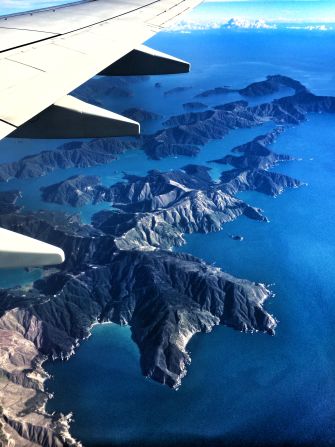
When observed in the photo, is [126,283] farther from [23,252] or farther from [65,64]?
[23,252]

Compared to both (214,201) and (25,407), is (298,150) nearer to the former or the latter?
(214,201)

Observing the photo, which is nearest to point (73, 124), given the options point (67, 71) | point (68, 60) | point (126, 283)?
point (67, 71)

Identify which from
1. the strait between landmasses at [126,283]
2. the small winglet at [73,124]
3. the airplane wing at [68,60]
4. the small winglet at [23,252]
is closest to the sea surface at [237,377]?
the strait between landmasses at [126,283]

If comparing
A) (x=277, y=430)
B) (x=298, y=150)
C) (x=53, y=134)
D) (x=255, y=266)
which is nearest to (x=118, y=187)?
(x=255, y=266)

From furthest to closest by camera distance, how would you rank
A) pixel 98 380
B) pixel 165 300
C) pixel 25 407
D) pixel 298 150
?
pixel 298 150 < pixel 165 300 < pixel 98 380 < pixel 25 407

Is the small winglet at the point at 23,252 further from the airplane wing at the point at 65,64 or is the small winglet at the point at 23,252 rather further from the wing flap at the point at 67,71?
the wing flap at the point at 67,71
